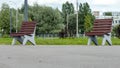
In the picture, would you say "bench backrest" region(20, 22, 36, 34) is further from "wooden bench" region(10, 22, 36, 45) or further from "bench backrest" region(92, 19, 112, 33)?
"bench backrest" region(92, 19, 112, 33)

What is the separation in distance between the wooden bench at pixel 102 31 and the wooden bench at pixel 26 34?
267 cm

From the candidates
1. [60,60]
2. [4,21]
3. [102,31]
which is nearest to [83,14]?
[4,21]

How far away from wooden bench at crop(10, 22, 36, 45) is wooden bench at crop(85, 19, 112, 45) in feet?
8.75

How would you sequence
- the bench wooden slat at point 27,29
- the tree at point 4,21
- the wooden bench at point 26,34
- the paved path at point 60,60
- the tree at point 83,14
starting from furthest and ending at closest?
the tree at point 83,14 < the tree at point 4,21 < the bench wooden slat at point 27,29 < the wooden bench at point 26,34 < the paved path at point 60,60

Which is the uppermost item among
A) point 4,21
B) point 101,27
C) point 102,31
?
point 101,27

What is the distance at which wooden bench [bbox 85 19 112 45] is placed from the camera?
19047 mm

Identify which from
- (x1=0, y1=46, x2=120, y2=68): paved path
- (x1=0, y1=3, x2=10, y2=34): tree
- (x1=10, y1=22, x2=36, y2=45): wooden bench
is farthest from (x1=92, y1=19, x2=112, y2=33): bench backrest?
(x1=0, y1=3, x2=10, y2=34): tree

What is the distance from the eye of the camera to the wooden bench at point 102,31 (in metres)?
19.0

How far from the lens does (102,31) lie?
19281 mm

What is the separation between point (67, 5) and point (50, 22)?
57.1m

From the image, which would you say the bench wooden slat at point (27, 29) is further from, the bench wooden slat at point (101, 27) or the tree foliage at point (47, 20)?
the tree foliage at point (47, 20)

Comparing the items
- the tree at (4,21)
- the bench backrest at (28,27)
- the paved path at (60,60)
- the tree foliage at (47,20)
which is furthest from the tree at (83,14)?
the paved path at (60,60)

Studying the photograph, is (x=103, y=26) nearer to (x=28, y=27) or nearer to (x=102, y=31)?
(x=102, y=31)

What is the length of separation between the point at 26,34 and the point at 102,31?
11.5ft
